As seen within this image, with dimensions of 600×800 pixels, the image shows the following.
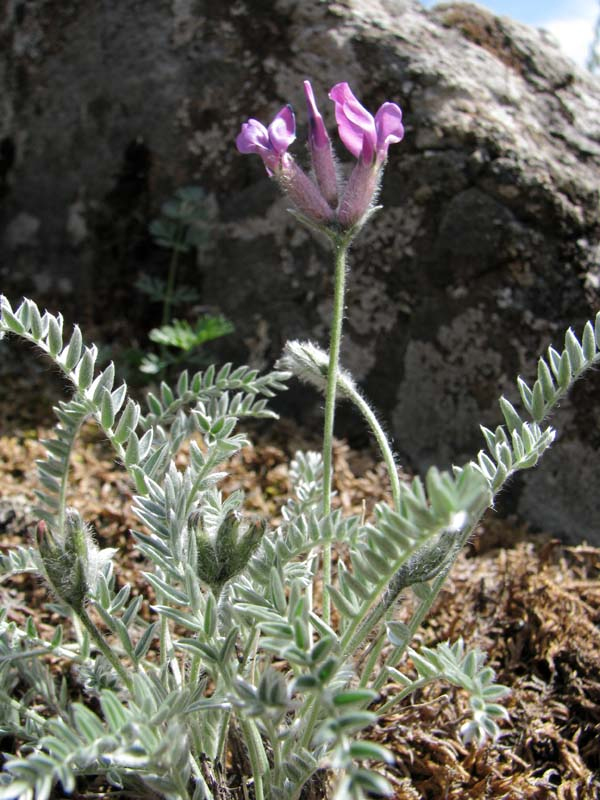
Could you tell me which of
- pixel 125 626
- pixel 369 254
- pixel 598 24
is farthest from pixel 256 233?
pixel 598 24

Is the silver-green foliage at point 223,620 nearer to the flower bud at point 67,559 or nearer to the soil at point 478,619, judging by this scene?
the flower bud at point 67,559

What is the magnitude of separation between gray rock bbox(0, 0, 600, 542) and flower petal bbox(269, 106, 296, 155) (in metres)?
1.28

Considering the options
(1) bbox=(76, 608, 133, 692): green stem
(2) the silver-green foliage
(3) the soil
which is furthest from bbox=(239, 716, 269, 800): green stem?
(3) the soil

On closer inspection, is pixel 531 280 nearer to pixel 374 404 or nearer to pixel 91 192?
pixel 374 404

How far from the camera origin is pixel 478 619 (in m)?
2.23

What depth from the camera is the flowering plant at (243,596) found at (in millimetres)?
1166

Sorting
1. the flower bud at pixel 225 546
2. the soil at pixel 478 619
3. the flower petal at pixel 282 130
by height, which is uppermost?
the flower petal at pixel 282 130

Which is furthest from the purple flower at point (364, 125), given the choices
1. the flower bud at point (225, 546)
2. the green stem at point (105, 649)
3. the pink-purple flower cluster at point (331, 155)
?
the green stem at point (105, 649)

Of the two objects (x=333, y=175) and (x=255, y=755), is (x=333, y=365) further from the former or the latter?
(x=255, y=755)

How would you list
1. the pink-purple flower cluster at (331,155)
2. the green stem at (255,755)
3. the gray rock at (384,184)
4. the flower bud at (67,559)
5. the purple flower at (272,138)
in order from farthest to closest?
the gray rock at (384,184), the purple flower at (272,138), the pink-purple flower cluster at (331,155), the flower bud at (67,559), the green stem at (255,755)

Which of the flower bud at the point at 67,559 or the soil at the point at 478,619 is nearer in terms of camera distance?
the flower bud at the point at 67,559

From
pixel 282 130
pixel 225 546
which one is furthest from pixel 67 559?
pixel 282 130

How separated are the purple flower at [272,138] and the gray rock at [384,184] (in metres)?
1.28

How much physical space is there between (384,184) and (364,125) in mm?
1401
